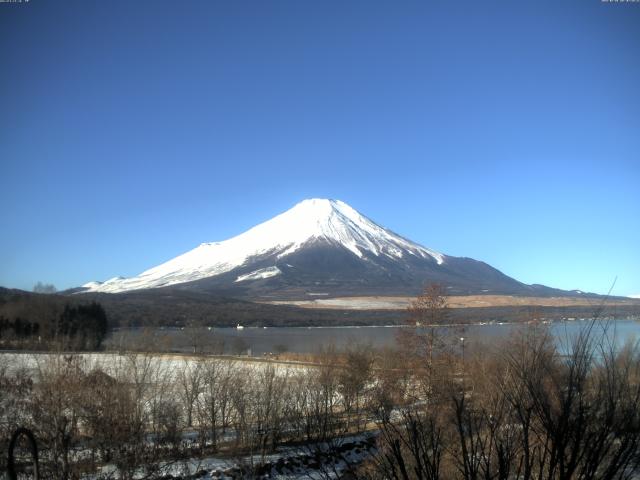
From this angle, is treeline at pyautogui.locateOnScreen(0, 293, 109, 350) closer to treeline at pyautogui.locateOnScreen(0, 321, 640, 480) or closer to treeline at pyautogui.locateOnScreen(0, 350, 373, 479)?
treeline at pyautogui.locateOnScreen(0, 321, 640, 480)

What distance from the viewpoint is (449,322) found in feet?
85.7

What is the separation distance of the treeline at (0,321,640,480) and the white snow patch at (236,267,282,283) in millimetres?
166029

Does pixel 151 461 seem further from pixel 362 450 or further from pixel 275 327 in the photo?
pixel 275 327

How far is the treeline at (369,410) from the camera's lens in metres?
3.42

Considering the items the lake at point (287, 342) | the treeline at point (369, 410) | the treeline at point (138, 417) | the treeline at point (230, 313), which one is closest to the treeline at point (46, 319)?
the lake at point (287, 342)

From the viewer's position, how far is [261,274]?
633 feet

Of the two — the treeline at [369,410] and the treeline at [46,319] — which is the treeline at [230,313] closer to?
the treeline at [46,319]

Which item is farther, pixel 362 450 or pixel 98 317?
pixel 98 317

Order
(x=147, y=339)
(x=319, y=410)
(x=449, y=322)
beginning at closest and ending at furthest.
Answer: (x=319, y=410)
(x=147, y=339)
(x=449, y=322)

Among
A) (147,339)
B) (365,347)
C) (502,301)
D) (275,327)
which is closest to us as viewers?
(147,339)

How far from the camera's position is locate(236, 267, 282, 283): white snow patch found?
190 meters

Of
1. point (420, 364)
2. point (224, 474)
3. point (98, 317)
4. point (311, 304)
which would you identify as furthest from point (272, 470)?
point (311, 304)

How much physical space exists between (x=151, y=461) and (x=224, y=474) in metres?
2.78

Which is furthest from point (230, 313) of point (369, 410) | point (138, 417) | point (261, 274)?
point (138, 417)
